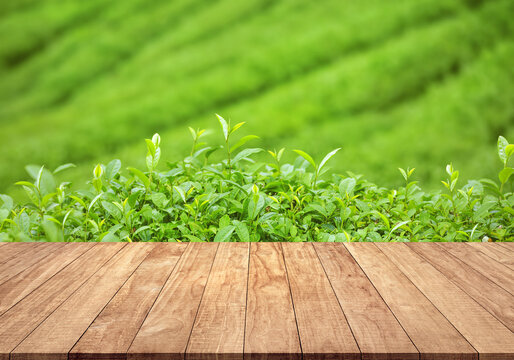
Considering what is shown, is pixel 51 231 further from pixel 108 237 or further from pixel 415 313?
pixel 415 313

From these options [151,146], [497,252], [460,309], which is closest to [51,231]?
[151,146]

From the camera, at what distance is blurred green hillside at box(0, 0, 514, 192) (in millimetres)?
4570

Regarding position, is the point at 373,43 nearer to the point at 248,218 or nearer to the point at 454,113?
the point at 454,113

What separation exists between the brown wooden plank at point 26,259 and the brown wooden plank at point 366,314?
3.33 feet

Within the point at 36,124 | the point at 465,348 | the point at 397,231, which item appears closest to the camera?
the point at 465,348

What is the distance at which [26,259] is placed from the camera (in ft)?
5.78

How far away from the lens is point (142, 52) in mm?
5590

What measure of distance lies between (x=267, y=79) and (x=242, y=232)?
3.33 meters

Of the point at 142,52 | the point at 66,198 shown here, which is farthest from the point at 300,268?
the point at 142,52

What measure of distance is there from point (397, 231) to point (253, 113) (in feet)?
8.76

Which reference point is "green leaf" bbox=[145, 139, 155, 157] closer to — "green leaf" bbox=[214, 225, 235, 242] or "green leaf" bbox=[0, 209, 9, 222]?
"green leaf" bbox=[214, 225, 235, 242]

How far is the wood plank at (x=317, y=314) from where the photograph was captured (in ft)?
3.53

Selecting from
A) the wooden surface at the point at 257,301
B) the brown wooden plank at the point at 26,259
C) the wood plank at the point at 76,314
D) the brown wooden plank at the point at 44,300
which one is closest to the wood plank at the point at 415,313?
the wooden surface at the point at 257,301

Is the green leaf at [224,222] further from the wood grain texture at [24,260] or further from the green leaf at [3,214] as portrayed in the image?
the green leaf at [3,214]
